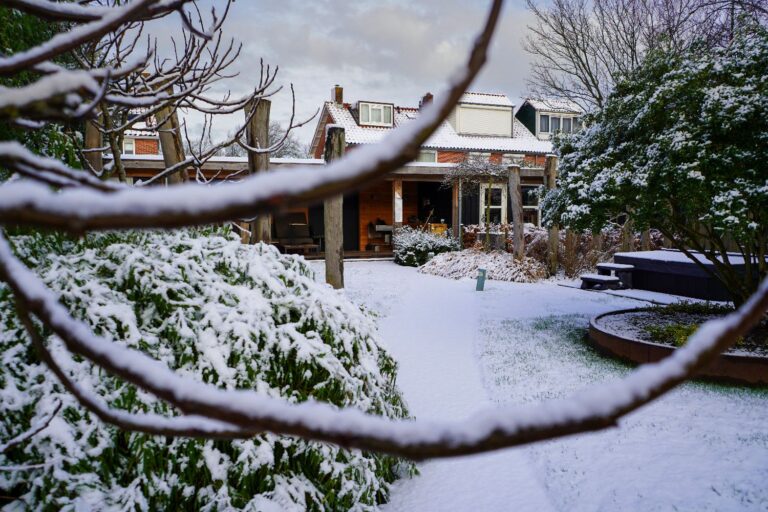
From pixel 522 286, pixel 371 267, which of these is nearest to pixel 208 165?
pixel 371 267

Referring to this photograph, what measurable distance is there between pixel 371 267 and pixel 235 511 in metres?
13.0

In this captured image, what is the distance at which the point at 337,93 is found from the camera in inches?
973

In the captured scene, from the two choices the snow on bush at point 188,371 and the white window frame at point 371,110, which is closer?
the snow on bush at point 188,371

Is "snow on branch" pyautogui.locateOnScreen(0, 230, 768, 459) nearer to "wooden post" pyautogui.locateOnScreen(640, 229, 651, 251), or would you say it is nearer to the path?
the path

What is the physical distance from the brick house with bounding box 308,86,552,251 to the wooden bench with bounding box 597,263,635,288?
6273 millimetres

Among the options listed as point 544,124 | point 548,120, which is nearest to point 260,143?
point 544,124

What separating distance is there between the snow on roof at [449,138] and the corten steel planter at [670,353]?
667 inches

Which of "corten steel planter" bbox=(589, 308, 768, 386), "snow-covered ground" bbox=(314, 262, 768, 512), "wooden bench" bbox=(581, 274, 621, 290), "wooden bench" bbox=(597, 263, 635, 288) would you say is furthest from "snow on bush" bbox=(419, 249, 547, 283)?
"corten steel planter" bbox=(589, 308, 768, 386)

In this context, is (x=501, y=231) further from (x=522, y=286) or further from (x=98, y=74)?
(x=98, y=74)

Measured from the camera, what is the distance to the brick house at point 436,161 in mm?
18609

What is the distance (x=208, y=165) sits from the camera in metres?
14.5

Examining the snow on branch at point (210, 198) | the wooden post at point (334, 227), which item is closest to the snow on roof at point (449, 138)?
the wooden post at point (334, 227)

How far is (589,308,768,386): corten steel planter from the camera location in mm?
4875

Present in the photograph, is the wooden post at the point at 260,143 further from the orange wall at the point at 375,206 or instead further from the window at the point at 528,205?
the window at the point at 528,205
